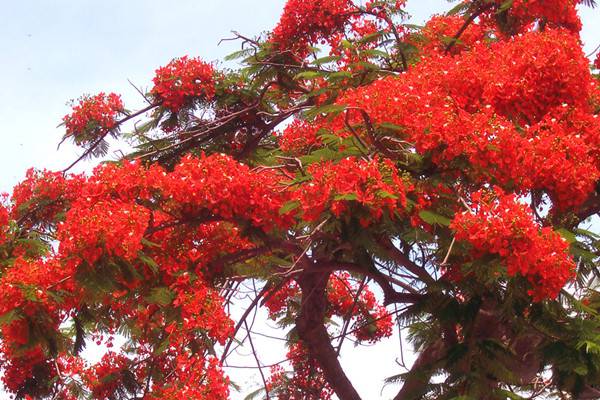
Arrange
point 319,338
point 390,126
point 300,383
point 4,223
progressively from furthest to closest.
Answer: point 300,383 → point 319,338 → point 4,223 → point 390,126

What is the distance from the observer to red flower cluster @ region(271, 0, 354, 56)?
9.20 m

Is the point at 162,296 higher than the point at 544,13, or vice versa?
the point at 544,13

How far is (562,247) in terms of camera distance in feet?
17.1

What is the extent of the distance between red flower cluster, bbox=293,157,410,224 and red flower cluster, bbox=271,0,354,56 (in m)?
4.17

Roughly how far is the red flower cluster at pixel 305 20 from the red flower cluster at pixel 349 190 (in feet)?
13.7

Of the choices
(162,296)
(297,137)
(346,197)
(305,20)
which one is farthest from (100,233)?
(305,20)

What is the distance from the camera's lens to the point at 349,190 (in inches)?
205

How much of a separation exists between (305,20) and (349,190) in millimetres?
4498

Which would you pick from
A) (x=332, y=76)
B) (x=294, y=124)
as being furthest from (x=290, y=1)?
(x=332, y=76)

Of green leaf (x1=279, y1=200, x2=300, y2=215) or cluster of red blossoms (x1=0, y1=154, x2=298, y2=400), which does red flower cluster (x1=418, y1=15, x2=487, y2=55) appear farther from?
green leaf (x1=279, y1=200, x2=300, y2=215)

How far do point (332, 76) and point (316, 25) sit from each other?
224 cm

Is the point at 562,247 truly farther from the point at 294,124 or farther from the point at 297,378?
the point at 297,378

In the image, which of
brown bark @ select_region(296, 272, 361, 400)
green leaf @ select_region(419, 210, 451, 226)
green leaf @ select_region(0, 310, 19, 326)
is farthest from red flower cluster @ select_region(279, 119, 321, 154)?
green leaf @ select_region(0, 310, 19, 326)

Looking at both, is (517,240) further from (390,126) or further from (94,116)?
(94,116)
